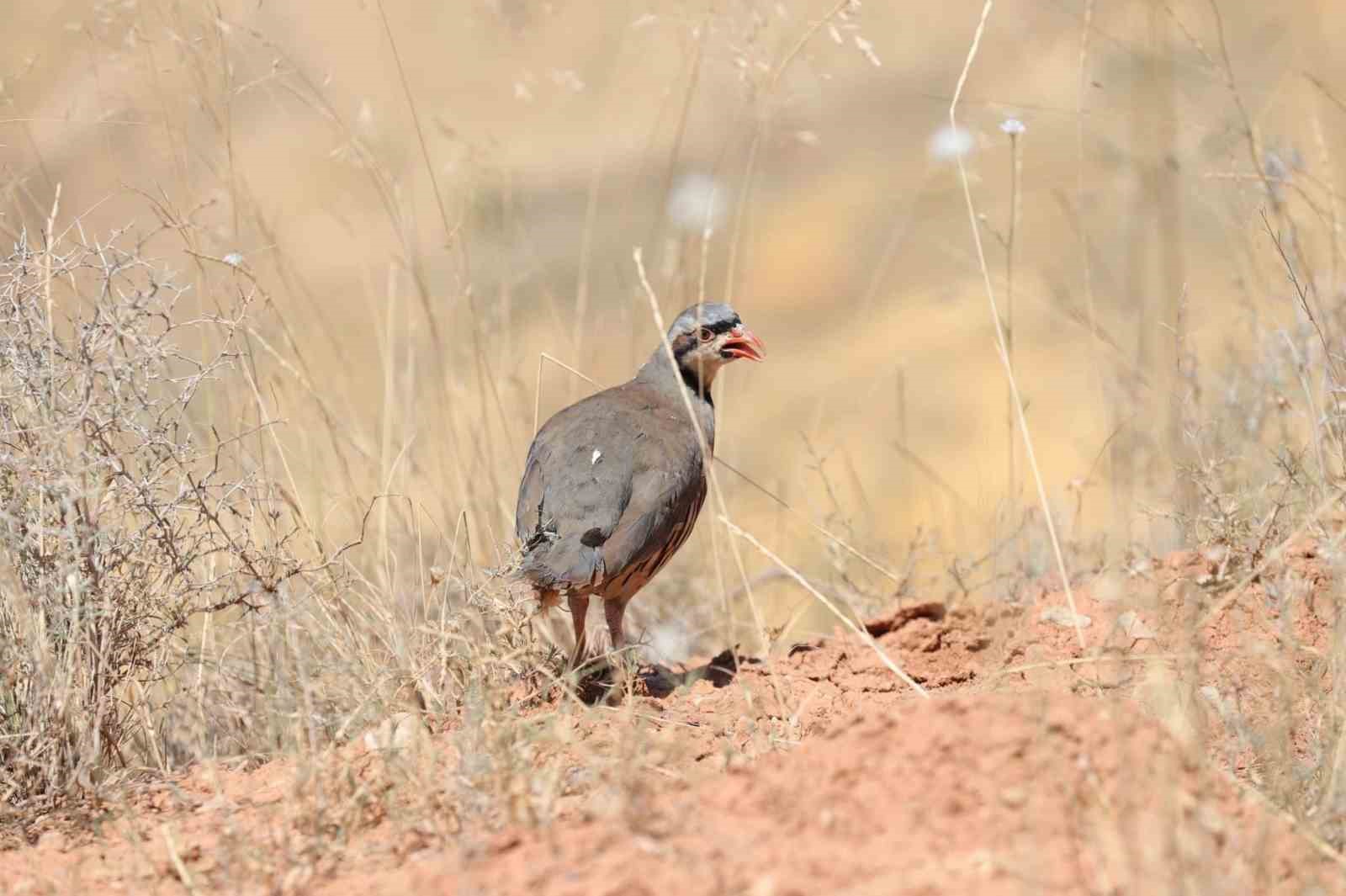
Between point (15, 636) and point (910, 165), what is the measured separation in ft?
33.2

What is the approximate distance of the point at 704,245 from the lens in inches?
182

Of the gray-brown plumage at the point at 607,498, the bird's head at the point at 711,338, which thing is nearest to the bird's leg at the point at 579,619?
the gray-brown plumage at the point at 607,498

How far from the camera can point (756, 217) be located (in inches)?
498

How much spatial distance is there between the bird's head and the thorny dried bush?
1.80 m

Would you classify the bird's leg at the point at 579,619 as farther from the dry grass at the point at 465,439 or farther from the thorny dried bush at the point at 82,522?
the thorny dried bush at the point at 82,522

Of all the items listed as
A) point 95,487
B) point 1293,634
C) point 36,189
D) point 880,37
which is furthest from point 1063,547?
point 880,37

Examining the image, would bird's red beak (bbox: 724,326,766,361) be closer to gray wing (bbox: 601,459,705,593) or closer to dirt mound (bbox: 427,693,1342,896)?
gray wing (bbox: 601,459,705,593)

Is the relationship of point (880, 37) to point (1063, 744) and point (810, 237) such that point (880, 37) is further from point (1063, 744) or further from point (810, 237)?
point (1063, 744)

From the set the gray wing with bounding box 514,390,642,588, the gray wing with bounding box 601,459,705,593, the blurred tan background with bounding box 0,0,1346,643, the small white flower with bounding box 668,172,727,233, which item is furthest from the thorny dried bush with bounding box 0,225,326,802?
the small white flower with bounding box 668,172,727,233

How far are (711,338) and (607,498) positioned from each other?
0.95m

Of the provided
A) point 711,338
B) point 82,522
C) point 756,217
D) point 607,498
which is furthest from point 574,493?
point 756,217

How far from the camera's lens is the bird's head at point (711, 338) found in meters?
4.93

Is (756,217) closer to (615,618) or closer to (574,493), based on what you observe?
(615,618)

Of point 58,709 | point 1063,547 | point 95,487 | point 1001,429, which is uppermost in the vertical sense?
point 95,487
